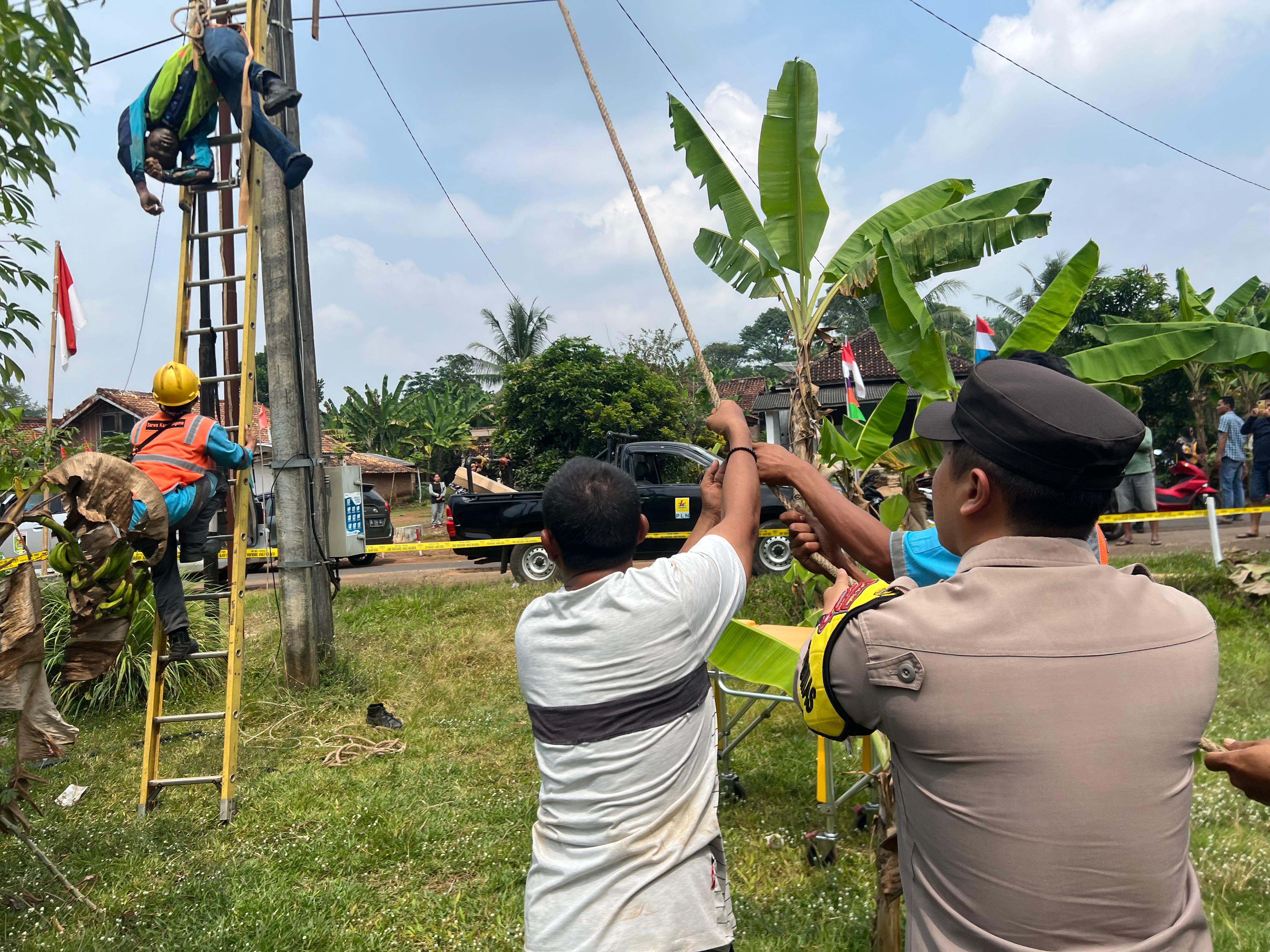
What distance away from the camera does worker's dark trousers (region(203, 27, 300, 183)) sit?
509cm

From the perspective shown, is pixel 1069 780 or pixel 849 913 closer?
pixel 1069 780

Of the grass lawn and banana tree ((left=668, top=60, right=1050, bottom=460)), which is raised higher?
banana tree ((left=668, top=60, right=1050, bottom=460))

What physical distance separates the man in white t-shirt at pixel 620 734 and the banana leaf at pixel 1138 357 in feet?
12.6

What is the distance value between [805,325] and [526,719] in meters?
3.46

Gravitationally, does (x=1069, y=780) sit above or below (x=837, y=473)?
below

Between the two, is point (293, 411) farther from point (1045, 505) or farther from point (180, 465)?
point (1045, 505)

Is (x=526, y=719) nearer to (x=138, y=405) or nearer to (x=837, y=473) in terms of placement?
(x=837, y=473)

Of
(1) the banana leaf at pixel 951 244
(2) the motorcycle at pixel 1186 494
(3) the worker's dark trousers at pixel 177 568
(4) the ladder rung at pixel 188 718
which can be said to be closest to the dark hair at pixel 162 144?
(3) the worker's dark trousers at pixel 177 568

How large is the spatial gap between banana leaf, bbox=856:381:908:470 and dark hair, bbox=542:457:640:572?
3.04 meters

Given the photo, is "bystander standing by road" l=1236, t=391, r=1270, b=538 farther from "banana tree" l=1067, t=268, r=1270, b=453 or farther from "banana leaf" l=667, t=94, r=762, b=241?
"banana leaf" l=667, t=94, r=762, b=241

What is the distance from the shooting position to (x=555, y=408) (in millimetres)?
22969

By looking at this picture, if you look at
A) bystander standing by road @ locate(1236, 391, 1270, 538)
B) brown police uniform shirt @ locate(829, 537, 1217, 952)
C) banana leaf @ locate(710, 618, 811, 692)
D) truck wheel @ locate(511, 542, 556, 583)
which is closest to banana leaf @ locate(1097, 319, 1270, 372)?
banana leaf @ locate(710, 618, 811, 692)

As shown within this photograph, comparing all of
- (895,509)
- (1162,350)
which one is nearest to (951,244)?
(1162,350)

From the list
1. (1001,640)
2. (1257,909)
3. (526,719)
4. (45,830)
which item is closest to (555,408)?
(526,719)
